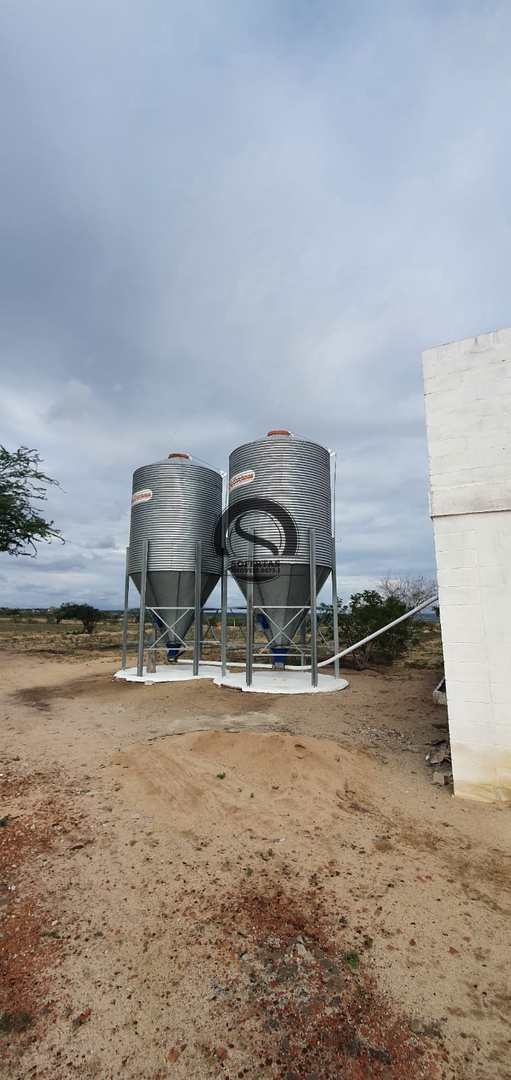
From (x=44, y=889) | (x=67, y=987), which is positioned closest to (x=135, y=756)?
(x=44, y=889)

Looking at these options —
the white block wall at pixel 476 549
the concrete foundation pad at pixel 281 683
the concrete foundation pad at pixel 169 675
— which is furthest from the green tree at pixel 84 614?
the white block wall at pixel 476 549

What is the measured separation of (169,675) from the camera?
1507cm

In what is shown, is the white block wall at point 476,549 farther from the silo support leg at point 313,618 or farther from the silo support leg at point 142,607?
the silo support leg at point 142,607

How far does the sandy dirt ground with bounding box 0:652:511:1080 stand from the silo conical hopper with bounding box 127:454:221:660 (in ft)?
25.4

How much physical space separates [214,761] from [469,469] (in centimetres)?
547

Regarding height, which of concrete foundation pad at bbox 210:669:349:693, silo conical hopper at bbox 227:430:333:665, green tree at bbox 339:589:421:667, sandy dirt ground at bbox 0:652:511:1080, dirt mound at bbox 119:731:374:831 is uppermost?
silo conical hopper at bbox 227:430:333:665

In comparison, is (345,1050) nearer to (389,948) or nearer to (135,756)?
(389,948)

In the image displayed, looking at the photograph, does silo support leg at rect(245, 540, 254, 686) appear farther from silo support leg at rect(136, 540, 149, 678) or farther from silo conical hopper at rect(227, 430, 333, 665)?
silo support leg at rect(136, 540, 149, 678)

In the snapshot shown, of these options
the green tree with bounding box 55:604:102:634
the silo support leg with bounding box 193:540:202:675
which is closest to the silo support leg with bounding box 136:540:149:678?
the silo support leg with bounding box 193:540:202:675

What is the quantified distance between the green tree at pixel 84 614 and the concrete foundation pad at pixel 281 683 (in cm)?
3433

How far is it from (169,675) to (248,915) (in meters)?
11.8

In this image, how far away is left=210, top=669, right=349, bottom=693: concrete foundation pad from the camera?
12.3 metres

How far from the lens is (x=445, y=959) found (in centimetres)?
→ 326

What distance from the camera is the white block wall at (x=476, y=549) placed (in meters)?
5.62
